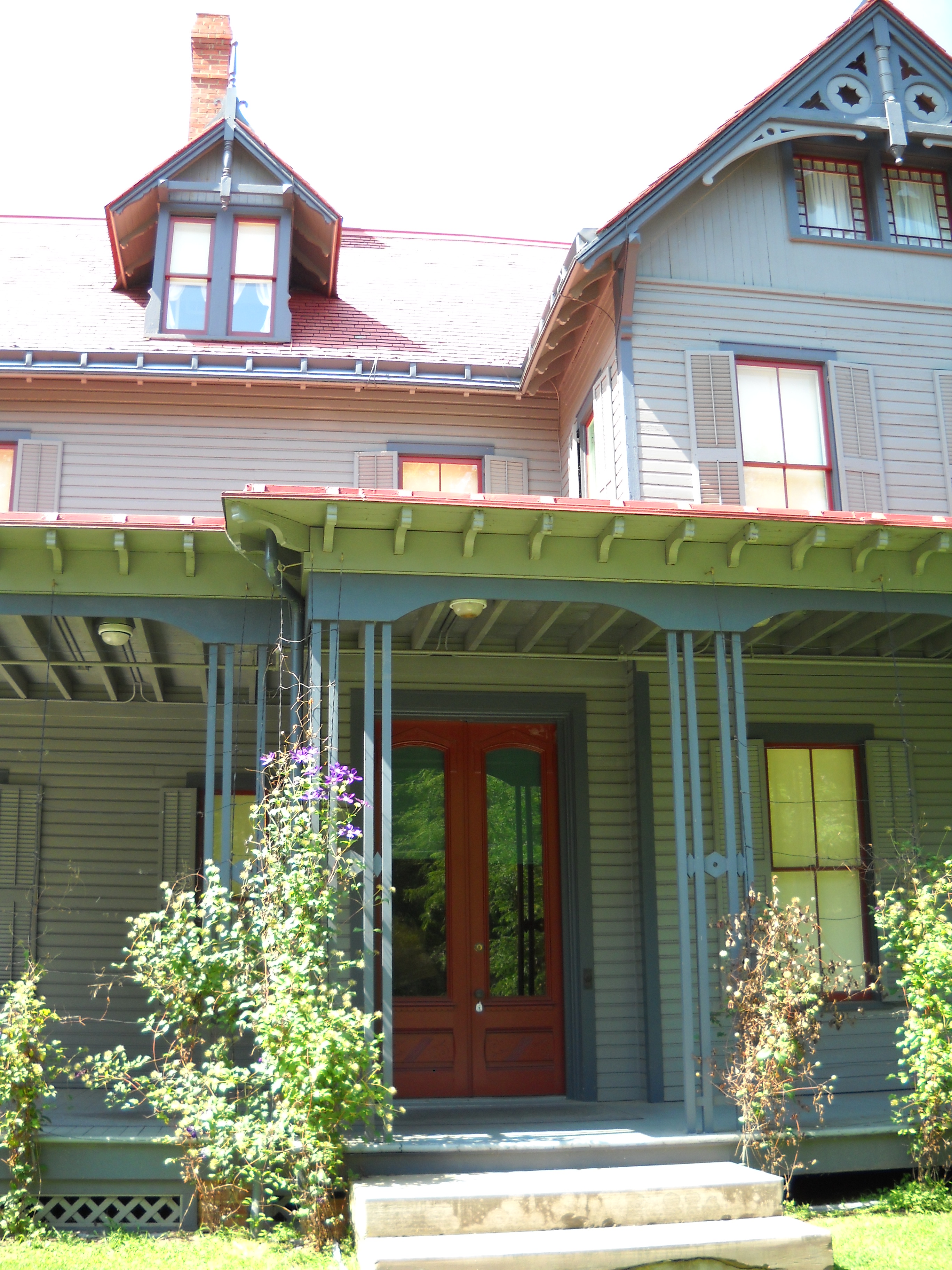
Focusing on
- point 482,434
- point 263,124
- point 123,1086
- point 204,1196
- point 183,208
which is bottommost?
point 204,1196

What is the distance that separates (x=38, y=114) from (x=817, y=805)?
28.0 ft

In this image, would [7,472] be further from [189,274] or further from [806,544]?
[806,544]

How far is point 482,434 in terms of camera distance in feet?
32.7

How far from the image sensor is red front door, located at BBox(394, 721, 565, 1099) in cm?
810

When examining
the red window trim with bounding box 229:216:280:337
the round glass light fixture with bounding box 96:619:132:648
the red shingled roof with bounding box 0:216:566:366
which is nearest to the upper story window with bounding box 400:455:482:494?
the red shingled roof with bounding box 0:216:566:366

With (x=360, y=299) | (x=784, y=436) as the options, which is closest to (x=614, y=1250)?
(x=784, y=436)

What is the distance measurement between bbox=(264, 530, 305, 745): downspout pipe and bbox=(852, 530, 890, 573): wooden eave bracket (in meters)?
3.46

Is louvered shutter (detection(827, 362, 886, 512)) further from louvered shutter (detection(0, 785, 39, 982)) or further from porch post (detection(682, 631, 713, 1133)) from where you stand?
louvered shutter (detection(0, 785, 39, 982))

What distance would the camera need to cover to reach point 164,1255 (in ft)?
17.7

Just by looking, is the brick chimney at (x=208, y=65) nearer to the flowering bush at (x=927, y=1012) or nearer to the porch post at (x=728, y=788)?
the porch post at (x=728, y=788)

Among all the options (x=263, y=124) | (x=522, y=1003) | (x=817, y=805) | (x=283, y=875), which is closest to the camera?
(x=283, y=875)

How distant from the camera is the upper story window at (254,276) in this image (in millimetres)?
10156

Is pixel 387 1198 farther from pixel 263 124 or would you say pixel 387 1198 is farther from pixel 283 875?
pixel 263 124

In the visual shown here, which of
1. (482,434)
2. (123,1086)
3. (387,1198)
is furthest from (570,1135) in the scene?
(482,434)
